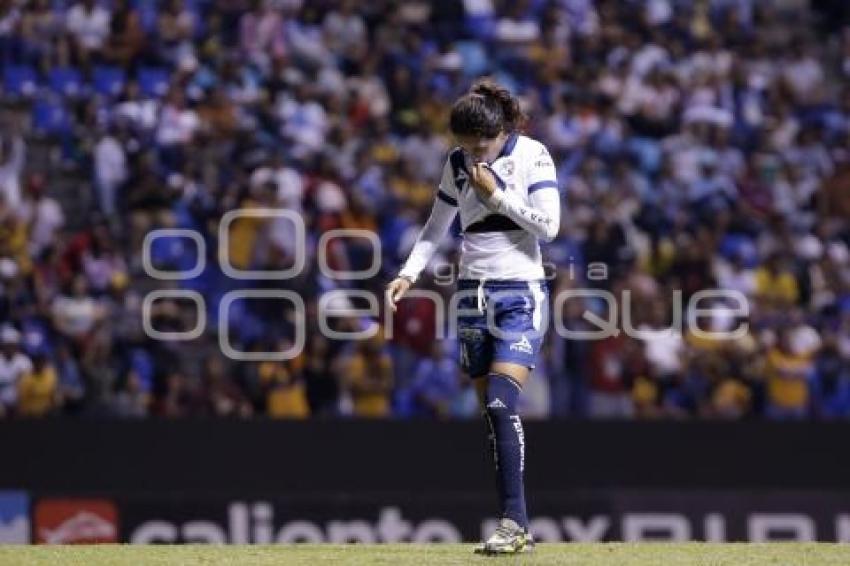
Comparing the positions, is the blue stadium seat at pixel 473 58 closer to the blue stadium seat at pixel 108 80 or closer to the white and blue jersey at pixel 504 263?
the blue stadium seat at pixel 108 80

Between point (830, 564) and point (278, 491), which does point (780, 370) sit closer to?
point (278, 491)

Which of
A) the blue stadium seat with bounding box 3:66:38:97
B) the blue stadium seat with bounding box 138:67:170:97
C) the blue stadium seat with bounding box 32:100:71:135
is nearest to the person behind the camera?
the blue stadium seat with bounding box 32:100:71:135

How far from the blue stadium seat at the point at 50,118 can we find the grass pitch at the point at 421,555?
340 inches

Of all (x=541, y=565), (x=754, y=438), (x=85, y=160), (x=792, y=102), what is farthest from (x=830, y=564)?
(x=792, y=102)

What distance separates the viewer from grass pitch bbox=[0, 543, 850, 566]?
28.5 ft

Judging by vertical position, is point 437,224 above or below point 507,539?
above

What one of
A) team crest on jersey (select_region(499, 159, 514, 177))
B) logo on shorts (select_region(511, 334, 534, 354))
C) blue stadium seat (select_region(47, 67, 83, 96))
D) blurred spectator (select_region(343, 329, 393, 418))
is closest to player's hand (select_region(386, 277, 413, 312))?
logo on shorts (select_region(511, 334, 534, 354))

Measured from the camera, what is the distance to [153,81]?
1852 cm

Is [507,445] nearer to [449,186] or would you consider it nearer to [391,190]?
[449,186]

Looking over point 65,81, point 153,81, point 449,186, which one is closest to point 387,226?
point 153,81

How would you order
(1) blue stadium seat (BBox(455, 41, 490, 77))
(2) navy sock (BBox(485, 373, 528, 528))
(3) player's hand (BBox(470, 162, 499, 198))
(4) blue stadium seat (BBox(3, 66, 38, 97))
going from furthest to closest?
(1) blue stadium seat (BBox(455, 41, 490, 77)) < (4) blue stadium seat (BBox(3, 66, 38, 97)) < (2) navy sock (BBox(485, 373, 528, 528)) < (3) player's hand (BBox(470, 162, 499, 198))

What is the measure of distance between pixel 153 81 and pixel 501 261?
1035 cm

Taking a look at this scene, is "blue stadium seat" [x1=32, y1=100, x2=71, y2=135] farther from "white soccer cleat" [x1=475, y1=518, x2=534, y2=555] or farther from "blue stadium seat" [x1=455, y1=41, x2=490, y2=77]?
"white soccer cleat" [x1=475, y1=518, x2=534, y2=555]

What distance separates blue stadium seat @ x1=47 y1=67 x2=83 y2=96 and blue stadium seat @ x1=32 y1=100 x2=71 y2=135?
20 cm
